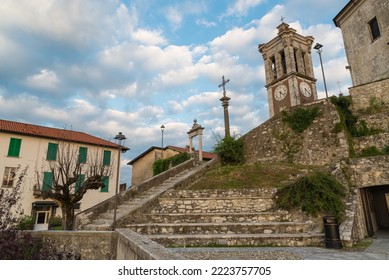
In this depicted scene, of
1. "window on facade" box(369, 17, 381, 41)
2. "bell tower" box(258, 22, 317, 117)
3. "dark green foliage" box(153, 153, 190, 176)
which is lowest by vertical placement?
"dark green foliage" box(153, 153, 190, 176)

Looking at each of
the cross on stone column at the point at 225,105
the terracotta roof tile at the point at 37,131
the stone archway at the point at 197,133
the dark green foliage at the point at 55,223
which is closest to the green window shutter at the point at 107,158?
the terracotta roof tile at the point at 37,131

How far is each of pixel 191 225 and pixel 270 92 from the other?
84.6ft

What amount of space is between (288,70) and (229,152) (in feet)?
56.2

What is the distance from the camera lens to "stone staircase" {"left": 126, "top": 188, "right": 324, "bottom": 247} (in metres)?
7.29

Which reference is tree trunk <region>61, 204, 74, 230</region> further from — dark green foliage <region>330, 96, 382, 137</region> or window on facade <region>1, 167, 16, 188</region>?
dark green foliage <region>330, 96, 382, 137</region>

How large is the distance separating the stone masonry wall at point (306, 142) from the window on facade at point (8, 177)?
1826 cm

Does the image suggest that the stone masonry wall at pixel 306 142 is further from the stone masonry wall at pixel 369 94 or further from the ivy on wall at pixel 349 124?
the stone masonry wall at pixel 369 94

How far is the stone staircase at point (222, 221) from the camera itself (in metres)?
7.29

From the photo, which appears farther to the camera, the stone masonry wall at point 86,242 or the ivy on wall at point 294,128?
the ivy on wall at point 294,128

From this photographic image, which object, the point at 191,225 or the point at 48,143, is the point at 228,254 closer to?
the point at 191,225

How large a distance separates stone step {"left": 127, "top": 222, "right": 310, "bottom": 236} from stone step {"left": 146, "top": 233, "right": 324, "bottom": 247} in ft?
2.01

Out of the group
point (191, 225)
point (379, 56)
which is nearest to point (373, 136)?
point (379, 56)

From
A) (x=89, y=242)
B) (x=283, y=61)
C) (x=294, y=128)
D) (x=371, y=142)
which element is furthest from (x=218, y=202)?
(x=283, y=61)

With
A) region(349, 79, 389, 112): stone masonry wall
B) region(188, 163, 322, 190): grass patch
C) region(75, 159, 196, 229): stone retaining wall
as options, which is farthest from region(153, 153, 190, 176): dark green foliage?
region(349, 79, 389, 112): stone masonry wall
